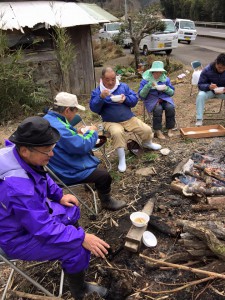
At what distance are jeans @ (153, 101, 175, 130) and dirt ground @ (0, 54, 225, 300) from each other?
0.46m

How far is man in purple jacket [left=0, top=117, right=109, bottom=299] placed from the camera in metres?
1.82

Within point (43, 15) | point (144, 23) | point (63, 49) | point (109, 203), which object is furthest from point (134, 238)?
point (144, 23)

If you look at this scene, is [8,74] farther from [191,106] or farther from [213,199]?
[213,199]

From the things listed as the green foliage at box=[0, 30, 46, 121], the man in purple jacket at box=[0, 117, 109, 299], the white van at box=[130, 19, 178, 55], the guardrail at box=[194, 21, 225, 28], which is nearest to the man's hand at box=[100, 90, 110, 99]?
the man in purple jacket at box=[0, 117, 109, 299]

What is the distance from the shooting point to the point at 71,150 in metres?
3.11

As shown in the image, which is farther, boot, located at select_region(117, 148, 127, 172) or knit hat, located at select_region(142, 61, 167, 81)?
knit hat, located at select_region(142, 61, 167, 81)

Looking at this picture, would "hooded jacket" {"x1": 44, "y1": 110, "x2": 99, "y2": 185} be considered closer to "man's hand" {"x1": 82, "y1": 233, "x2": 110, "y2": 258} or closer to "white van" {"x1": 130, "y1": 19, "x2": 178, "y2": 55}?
"man's hand" {"x1": 82, "y1": 233, "x2": 110, "y2": 258}

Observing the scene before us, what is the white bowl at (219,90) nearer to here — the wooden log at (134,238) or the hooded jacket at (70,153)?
the hooded jacket at (70,153)

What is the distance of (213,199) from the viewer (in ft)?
10.5

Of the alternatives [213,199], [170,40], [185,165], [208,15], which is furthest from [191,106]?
[208,15]

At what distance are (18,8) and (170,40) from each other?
33.8 feet

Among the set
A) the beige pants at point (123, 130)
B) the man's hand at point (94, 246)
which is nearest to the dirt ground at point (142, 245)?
the beige pants at point (123, 130)

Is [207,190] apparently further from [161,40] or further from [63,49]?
[161,40]

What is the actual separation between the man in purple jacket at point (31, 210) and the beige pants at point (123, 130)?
2.36 m
